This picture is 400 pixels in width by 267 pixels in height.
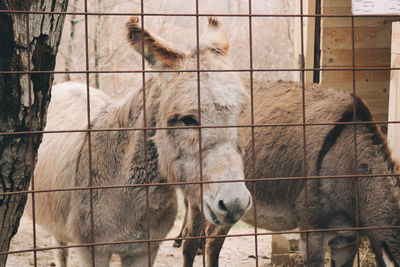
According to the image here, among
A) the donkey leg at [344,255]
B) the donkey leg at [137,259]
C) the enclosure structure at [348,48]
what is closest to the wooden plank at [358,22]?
the enclosure structure at [348,48]

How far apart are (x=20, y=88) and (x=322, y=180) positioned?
2.61 m

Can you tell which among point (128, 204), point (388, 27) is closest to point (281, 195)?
point (128, 204)

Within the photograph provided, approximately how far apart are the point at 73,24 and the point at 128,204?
7.05 m

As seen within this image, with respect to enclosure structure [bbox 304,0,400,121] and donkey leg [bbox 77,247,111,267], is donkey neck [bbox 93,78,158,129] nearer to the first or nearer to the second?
donkey leg [bbox 77,247,111,267]

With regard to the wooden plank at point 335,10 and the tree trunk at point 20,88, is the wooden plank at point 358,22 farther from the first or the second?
the tree trunk at point 20,88

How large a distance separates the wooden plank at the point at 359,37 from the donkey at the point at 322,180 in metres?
0.76

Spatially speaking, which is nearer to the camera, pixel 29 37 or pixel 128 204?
pixel 29 37

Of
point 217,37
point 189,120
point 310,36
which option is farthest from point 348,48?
point 189,120

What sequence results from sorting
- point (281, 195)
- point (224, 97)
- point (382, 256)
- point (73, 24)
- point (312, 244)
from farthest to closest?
point (73, 24), point (281, 195), point (312, 244), point (382, 256), point (224, 97)

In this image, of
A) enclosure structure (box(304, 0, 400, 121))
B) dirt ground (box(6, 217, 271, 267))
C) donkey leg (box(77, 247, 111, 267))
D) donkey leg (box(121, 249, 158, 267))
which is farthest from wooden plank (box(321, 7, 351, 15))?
donkey leg (box(77, 247, 111, 267))

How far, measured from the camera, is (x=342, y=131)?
4.38 meters

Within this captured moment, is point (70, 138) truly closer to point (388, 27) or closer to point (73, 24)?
point (388, 27)

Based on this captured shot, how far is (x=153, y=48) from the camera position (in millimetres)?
3170

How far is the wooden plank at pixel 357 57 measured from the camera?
213 inches
